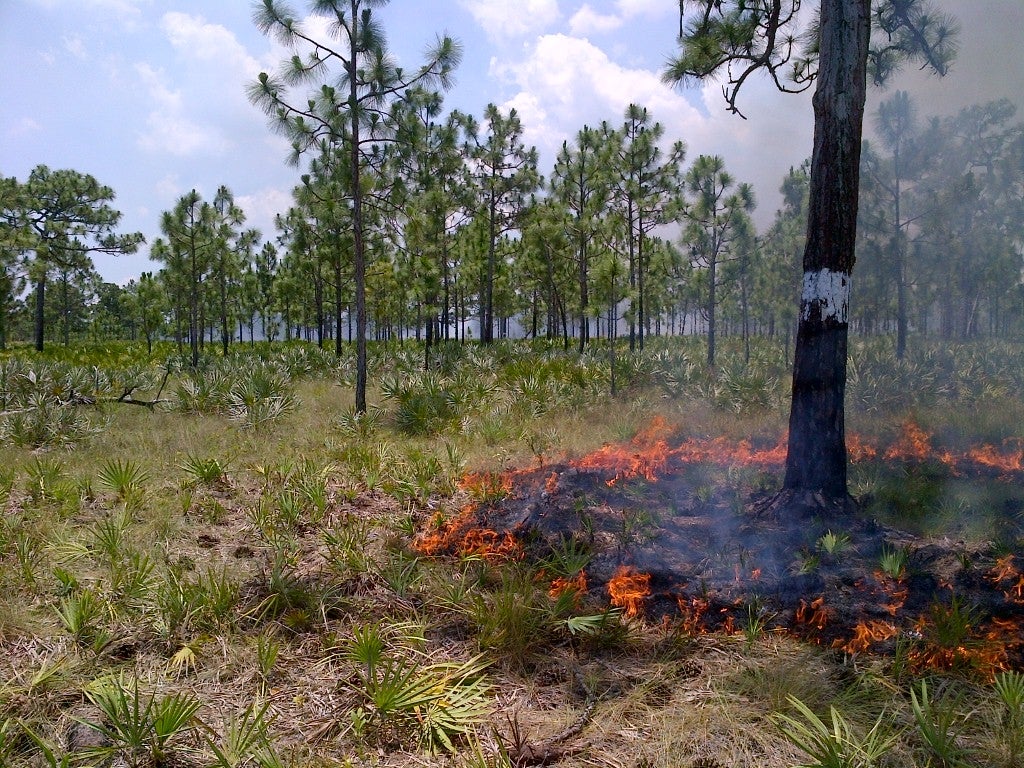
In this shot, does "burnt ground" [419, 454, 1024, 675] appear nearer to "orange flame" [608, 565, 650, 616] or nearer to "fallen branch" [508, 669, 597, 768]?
"orange flame" [608, 565, 650, 616]

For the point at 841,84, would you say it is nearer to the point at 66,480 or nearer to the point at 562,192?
the point at 66,480

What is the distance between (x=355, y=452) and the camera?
709 cm

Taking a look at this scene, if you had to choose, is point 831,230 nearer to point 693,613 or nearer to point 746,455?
point 746,455

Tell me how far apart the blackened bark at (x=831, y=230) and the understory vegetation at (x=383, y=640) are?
26.9 inches

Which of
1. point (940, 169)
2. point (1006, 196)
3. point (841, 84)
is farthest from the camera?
point (940, 169)

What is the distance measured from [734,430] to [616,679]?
234 inches

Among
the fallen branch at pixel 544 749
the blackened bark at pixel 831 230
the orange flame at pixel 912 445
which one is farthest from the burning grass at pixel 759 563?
the fallen branch at pixel 544 749

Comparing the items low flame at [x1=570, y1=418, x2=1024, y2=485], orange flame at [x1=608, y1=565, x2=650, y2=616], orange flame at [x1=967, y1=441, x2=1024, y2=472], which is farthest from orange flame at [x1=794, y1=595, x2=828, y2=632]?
orange flame at [x1=967, y1=441, x2=1024, y2=472]

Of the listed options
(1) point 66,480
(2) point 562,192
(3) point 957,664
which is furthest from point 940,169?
(1) point 66,480

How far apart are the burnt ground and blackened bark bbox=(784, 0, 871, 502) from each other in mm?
432

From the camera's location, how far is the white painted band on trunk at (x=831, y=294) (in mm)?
4500

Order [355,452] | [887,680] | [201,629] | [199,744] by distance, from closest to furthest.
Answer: [199,744], [887,680], [201,629], [355,452]

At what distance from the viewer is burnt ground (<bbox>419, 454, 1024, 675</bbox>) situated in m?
3.08

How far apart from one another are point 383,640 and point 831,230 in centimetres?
442
